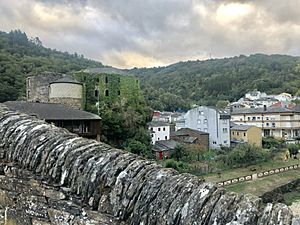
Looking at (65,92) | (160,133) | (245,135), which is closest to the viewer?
(65,92)

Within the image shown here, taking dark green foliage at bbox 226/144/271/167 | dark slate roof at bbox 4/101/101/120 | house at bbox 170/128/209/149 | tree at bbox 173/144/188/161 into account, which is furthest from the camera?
house at bbox 170/128/209/149

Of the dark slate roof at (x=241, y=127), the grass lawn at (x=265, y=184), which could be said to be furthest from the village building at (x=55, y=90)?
the dark slate roof at (x=241, y=127)

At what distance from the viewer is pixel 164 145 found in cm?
4612

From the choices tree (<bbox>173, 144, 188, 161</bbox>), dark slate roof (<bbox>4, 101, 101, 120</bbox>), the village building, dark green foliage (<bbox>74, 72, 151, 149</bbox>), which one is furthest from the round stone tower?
tree (<bbox>173, 144, 188, 161</bbox>)

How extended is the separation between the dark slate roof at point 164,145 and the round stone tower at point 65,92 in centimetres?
1215

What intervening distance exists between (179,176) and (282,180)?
40459 millimetres

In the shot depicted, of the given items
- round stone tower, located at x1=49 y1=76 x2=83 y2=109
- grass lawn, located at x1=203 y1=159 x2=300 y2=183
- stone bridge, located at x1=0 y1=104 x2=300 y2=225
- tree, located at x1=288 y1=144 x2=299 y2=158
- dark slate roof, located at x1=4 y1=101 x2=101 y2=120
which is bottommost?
grass lawn, located at x1=203 y1=159 x2=300 y2=183

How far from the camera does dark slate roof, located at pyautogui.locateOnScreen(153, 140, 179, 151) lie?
4408cm

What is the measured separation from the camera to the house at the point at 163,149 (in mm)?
43281

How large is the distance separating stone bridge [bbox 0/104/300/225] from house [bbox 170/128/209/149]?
48256mm

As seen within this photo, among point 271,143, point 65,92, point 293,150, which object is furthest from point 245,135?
point 65,92

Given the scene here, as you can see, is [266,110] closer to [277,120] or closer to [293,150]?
[277,120]

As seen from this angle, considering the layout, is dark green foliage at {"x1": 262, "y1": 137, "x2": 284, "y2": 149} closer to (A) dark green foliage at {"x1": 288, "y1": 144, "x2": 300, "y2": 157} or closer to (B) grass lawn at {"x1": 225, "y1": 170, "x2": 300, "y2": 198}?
(A) dark green foliage at {"x1": 288, "y1": 144, "x2": 300, "y2": 157}

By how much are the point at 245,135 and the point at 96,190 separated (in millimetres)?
56457
